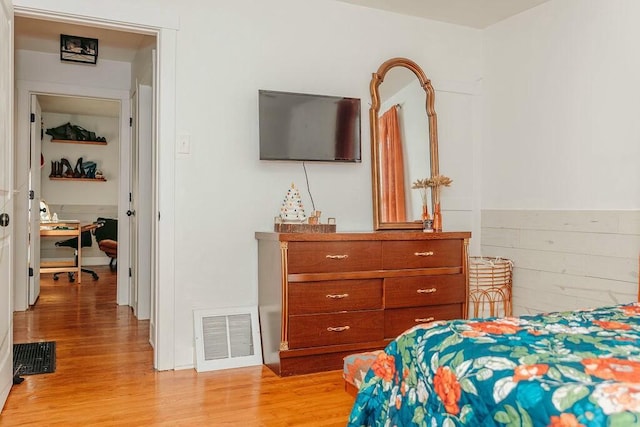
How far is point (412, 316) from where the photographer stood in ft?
10.1

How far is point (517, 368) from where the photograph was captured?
39.9 inches

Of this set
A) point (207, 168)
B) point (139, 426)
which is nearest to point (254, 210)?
point (207, 168)

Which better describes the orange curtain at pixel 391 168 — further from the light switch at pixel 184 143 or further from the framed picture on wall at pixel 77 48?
the framed picture on wall at pixel 77 48

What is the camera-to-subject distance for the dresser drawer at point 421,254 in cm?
302

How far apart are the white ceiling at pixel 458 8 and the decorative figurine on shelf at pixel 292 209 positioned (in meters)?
1.39

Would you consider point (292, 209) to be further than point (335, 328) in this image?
Yes

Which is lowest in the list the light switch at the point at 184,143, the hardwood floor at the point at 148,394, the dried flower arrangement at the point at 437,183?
the hardwood floor at the point at 148,394

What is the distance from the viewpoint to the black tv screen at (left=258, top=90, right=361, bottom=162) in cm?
310

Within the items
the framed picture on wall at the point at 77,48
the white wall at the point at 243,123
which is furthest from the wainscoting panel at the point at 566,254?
the framed picture on wall at the point at 77,48

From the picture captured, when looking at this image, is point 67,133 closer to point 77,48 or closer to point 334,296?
point 77,48

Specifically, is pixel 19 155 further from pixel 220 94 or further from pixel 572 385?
pixel 572 385

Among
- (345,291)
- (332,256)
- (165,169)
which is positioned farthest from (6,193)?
(345,291)

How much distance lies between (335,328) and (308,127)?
1260mm

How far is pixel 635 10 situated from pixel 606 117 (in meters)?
0.58
